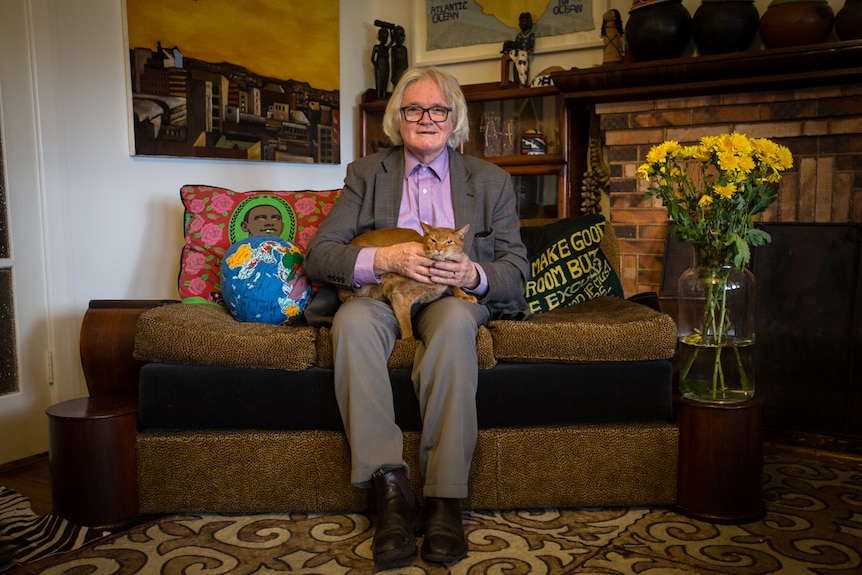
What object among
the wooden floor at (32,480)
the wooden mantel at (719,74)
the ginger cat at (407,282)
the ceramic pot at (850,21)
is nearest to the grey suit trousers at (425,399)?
the ginger cat at (407,282)

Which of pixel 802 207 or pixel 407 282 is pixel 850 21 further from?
pixel 407 282

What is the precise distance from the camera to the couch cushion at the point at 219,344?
183 cm

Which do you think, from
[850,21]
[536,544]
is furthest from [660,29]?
[536,544]

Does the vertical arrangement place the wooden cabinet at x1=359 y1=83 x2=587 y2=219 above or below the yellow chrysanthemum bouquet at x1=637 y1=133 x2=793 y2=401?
above

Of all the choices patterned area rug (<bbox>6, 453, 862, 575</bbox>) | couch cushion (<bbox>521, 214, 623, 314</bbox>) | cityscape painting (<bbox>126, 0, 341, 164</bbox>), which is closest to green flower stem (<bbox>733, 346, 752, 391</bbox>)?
patterned area rug (<bbox>6, 453, 862, 575</bbox>)

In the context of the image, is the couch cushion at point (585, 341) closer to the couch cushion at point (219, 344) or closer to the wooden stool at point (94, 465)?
the couch cushion at point (219, 344)

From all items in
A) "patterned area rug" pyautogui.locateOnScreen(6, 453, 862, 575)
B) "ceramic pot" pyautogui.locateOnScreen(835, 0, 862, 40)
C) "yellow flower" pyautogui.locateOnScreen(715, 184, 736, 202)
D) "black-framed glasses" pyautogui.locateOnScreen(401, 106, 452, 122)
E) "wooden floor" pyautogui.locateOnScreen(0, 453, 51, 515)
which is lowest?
"wooden floor" pyautogui.locateOnScreen(0, 453, 51, 515)

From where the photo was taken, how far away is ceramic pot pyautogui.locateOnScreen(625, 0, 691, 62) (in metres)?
2.68

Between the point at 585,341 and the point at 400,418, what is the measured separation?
0.51 meters

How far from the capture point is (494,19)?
11.4ft

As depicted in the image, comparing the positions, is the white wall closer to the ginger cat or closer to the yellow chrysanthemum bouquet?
the ginger cat

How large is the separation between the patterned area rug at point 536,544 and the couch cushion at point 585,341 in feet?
1.38

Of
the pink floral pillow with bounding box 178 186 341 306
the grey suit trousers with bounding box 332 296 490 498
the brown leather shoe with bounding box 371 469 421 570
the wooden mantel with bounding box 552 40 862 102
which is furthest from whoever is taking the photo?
the wooden mantel with bounding box 552 40 862 102

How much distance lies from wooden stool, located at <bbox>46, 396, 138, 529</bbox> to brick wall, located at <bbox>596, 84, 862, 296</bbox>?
2.00 m
